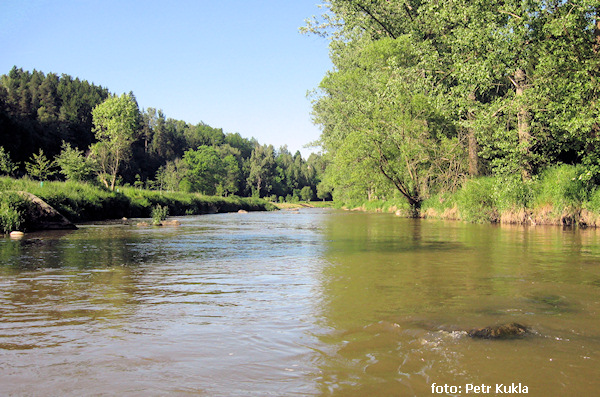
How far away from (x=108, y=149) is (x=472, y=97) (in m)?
41.2

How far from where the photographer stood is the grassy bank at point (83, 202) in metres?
17.2

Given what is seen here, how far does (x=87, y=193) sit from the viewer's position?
29391 millimetres

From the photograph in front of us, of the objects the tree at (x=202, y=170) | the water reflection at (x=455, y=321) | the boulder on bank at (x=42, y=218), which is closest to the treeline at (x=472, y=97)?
the water reflection at (x=455, y=321)

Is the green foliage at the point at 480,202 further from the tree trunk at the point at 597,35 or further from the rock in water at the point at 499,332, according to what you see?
the rock in water at the point at 499,332

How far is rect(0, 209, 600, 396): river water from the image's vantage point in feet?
10.5

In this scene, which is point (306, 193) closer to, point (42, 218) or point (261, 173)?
point (261, 173)

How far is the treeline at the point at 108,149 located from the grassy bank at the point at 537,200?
3054 cm

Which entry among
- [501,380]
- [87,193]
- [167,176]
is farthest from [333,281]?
[167,176]

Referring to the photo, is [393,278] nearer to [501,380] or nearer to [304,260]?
[304,260]

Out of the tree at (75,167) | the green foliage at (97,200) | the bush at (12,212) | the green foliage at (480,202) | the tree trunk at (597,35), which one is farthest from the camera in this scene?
the tree at (75,167)

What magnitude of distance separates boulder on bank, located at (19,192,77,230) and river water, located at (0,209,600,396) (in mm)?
10652

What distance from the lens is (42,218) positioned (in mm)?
19078

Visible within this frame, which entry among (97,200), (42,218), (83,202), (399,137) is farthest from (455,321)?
(97,200)

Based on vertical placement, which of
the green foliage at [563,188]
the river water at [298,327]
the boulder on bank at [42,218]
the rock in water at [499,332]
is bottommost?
the river water at [298,327]
